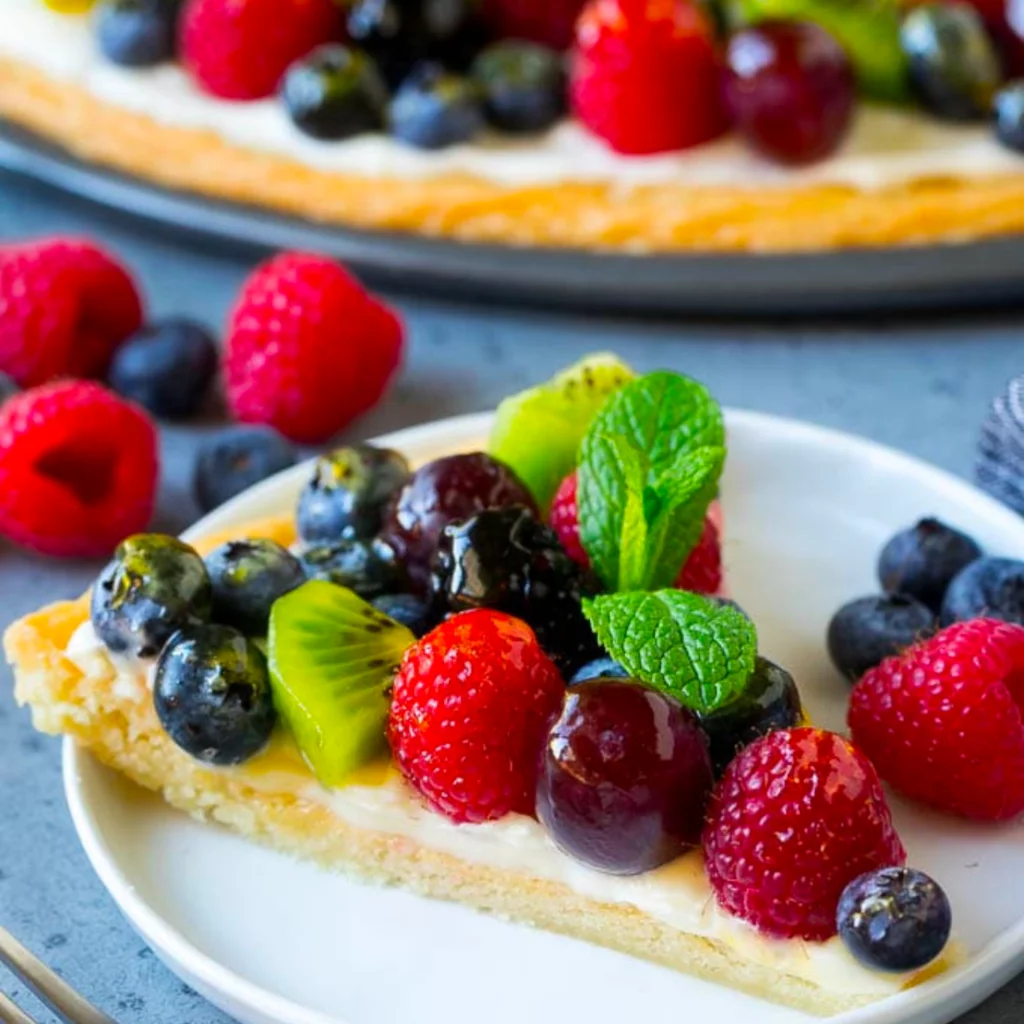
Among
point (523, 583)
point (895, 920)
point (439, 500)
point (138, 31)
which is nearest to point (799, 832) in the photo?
point (895, 920)

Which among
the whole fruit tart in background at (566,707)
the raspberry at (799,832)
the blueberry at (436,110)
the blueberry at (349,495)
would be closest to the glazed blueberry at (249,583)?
the whole fruit tart in background at (566,707)

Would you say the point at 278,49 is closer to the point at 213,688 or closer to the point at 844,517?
the point at 844,517

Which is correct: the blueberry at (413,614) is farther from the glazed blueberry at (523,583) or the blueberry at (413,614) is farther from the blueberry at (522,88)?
the blueberry at (522,88)

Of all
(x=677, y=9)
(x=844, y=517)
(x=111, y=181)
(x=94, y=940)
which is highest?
(x=677, y=9)

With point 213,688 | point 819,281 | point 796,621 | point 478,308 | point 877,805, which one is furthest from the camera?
point 478,308

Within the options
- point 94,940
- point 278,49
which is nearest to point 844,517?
point 94,940

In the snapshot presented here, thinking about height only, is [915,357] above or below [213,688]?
below

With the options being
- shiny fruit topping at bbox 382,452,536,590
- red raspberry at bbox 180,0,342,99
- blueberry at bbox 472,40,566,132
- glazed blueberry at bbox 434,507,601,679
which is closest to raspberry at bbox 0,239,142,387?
red raspberry at bbox 180,0,342,99

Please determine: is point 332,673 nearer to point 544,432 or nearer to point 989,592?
point 544,432
